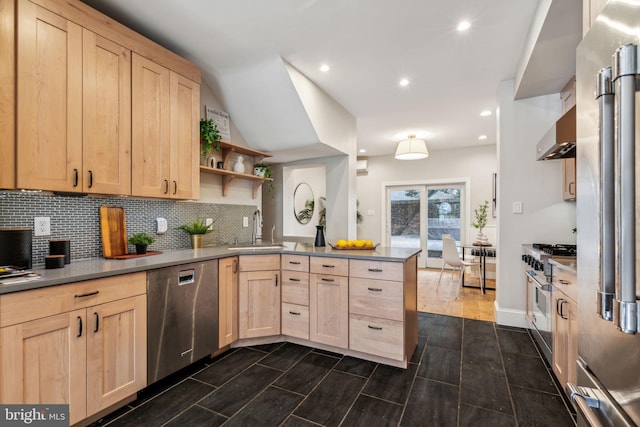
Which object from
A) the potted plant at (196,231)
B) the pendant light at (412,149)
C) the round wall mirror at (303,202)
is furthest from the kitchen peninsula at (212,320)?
the round wall mirror at (303,202)

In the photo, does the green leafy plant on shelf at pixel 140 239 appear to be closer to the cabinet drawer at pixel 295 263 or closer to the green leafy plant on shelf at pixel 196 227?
the green leafy plant on shelf at pixel 196 227

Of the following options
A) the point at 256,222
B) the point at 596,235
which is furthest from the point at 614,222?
the point at 256,222

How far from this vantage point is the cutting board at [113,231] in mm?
2137

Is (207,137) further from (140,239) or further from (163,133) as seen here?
(140,239)

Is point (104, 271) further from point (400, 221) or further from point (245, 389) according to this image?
point (400, 221)

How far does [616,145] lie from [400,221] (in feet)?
21.5

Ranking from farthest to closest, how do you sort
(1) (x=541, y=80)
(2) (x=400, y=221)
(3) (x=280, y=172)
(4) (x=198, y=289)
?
(2) (x=400, y=221), (3) (x=280, y=172), (1) (x=541, y=80), (4) (x=198, y=289)

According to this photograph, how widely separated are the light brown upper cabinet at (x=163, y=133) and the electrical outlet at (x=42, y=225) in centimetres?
52

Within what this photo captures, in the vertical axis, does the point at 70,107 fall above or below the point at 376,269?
above

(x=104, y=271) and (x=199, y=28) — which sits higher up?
(x=199, y=28)

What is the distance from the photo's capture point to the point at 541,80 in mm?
2686

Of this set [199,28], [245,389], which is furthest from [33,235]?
[199,28]

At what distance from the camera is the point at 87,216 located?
212cm

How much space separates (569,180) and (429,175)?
384cm
